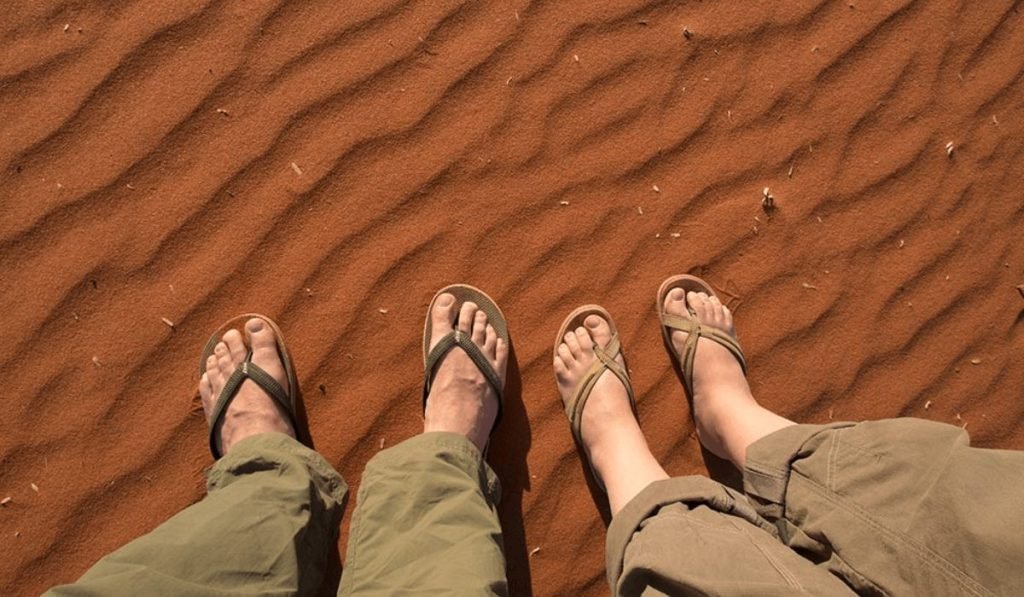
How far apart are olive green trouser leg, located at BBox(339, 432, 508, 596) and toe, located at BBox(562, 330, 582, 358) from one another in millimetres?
422

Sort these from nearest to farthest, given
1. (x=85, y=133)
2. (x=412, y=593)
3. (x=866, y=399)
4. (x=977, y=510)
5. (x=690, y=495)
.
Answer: (x=977, y=510), (x=412, y=593), (x=690, y=495), (x=85, y=133), (x=866, y=399)

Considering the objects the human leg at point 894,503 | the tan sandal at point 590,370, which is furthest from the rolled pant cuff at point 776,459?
the tan sandal at point 590,370

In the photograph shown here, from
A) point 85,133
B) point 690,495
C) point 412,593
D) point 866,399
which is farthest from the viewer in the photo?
point 866,399

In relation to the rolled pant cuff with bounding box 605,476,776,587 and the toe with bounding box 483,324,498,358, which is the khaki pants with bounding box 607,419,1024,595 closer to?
the rolled pant cuff with bounding box 605,476,776,587

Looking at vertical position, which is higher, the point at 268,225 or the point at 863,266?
the point at 268,225

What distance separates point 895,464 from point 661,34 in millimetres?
1439

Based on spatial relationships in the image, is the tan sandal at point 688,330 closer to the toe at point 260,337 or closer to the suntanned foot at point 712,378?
the suntanned foot at point 712,378

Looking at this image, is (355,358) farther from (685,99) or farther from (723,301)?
(685,99)

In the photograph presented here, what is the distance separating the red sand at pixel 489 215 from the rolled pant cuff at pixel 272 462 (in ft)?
0.67

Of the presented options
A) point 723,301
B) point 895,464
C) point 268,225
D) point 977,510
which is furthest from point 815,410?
point 268,225

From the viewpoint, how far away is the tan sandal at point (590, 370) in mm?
1997

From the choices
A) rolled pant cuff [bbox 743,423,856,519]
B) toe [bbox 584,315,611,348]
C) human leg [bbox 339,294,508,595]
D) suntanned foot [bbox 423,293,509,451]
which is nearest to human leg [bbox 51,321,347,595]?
human leg [bbox 339,294,508,595]

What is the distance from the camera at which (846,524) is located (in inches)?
55.7

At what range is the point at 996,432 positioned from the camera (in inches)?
85.7
